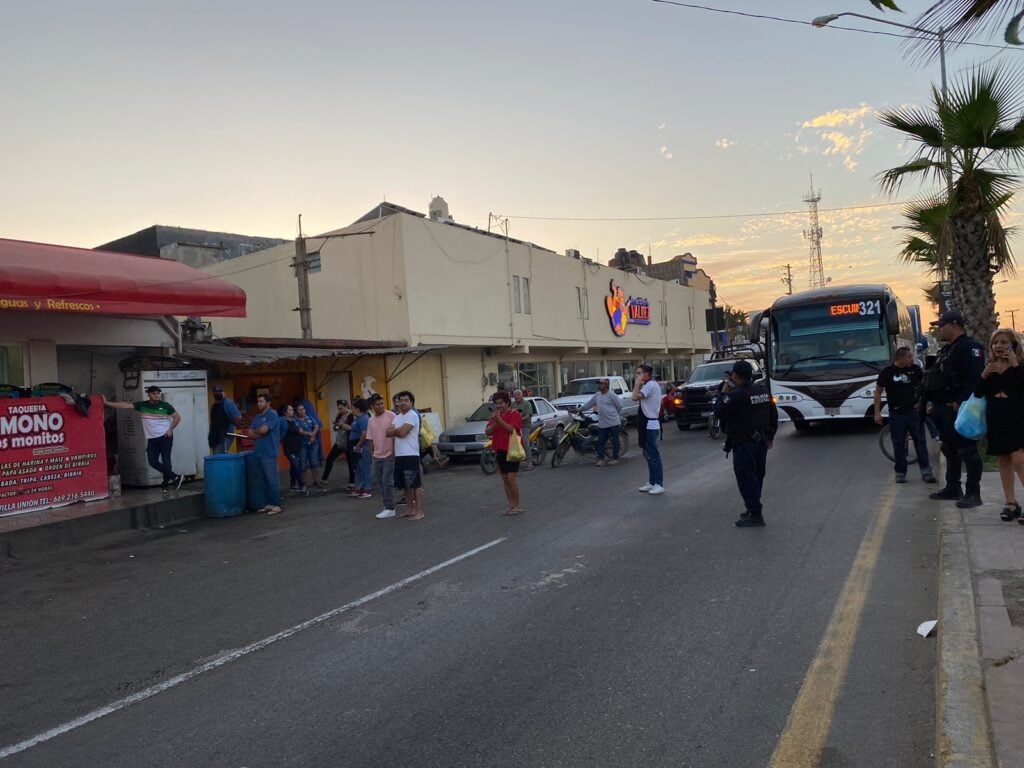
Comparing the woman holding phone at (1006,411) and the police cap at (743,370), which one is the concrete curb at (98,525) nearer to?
the police cap at (743,370)

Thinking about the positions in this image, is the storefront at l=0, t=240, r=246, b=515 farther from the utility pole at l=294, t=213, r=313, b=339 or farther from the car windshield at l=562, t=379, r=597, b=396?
the car windshield at l=562, t=379, r=597, b=396

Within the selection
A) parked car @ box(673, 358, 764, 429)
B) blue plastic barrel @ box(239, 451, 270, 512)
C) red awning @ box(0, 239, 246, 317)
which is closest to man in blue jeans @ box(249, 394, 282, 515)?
blue plastic barrel @ box(239, 451, 270, 512)

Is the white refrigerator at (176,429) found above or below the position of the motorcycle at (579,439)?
above

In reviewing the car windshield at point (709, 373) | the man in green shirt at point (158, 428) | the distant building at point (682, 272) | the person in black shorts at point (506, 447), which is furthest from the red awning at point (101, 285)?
the distant building at point (682, 272)

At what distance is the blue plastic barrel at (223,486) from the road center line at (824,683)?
8.89 meters

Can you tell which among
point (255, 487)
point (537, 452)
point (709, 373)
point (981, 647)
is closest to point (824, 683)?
point (981, 647)

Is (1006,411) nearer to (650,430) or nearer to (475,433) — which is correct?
(650,430)

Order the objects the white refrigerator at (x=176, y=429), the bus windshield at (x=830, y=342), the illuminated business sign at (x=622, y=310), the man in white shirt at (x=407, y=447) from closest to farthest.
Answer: the man in white shirt at (x=407, y=447) < the white refrigerator at (x=176, y=429) < the bus windshield at (x=830, y=342) < the illuminated business sign at (x=622, y=310)

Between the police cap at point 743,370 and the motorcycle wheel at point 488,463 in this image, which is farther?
the motorcycle wheel at point 488,463

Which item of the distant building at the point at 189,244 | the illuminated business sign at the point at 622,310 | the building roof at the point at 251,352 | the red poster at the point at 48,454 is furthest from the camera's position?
the illuminated business sign at the point at 622,310

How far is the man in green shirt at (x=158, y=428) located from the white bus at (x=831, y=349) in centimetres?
1227

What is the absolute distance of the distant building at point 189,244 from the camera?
30125mm

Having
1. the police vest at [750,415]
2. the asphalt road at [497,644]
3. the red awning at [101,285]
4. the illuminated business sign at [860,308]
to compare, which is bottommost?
the asphalt road at [497,644]

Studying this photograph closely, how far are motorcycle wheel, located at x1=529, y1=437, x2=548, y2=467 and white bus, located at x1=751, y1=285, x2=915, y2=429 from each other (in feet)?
17.2
